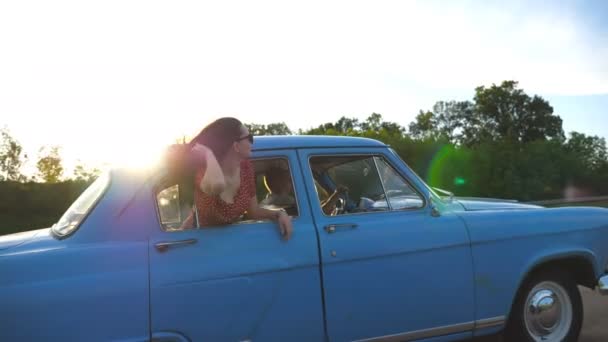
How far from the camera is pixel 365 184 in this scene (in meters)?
4.13

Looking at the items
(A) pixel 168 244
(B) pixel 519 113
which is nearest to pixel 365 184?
(A) pixel 168 244

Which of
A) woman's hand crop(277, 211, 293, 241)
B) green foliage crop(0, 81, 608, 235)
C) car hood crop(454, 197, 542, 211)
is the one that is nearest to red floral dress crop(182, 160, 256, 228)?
woman's hand crop(277, 211, 293, 241)

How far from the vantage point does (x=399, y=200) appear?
403cm

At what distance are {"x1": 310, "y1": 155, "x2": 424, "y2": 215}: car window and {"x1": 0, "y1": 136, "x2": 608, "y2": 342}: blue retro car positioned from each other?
0.04 feet

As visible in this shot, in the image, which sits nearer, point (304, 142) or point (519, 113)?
point (304, 142)

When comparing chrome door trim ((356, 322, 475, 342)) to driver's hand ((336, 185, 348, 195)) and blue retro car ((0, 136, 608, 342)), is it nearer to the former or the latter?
blue retro car ((0, 136, 608, 342))

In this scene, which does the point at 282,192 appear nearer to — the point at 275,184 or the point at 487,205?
the point at 275,184

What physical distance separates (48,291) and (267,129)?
44.3m

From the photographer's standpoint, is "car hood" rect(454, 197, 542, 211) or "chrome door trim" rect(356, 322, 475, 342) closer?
"chrome door trim" rect(356, 322, 475, 342)

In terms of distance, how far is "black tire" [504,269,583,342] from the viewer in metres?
4.20

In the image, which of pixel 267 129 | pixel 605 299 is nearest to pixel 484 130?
pixel 267 129

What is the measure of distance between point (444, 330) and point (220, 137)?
208 centimetres

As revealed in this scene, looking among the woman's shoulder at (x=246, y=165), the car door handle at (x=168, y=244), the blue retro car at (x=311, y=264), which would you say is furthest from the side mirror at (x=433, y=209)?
the car door handle at (x=168, y=244)

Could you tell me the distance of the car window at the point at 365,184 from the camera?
158 inches
